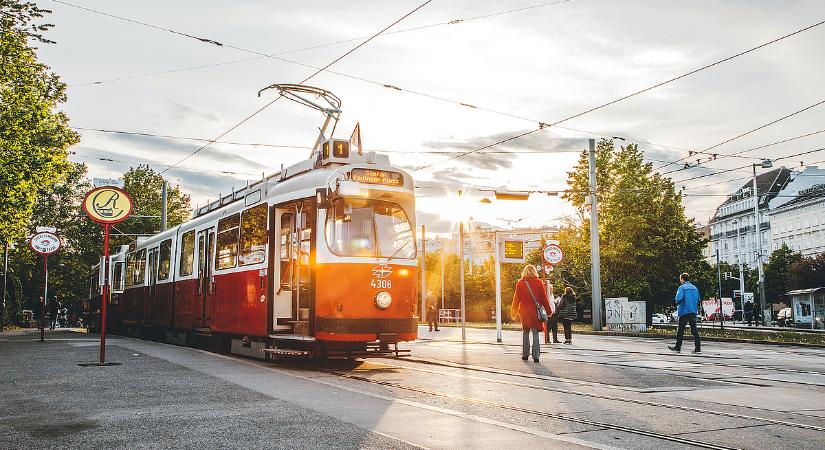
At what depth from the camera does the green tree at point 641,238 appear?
156 feet

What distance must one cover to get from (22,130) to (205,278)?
1276cm

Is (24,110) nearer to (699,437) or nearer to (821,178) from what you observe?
(699,437)

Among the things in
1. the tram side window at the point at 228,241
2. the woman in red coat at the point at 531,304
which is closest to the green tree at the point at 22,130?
the tram side window at the point at 228,241

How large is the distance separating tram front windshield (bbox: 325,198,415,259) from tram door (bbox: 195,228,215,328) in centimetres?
503

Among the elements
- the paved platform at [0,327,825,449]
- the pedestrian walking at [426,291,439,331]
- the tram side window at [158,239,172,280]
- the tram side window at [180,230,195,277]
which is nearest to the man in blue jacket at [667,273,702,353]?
the paved platform at [0,327,825,449]

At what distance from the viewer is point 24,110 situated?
1015 inches

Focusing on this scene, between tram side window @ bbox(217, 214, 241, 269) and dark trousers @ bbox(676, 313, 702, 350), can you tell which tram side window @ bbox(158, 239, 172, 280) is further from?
dark trousers @ bbox(676, 313, 702, 350)

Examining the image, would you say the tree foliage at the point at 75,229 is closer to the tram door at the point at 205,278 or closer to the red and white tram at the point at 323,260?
the tram door at the point at 205,278

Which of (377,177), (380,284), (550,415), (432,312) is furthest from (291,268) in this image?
(432,312)

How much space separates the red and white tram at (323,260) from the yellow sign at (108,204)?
7.56ft

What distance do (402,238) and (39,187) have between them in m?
19.7

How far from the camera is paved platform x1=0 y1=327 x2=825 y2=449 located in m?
6.25

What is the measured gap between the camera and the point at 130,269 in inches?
1009

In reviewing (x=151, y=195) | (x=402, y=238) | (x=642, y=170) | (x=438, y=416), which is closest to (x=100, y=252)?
(x=151, y=195)
